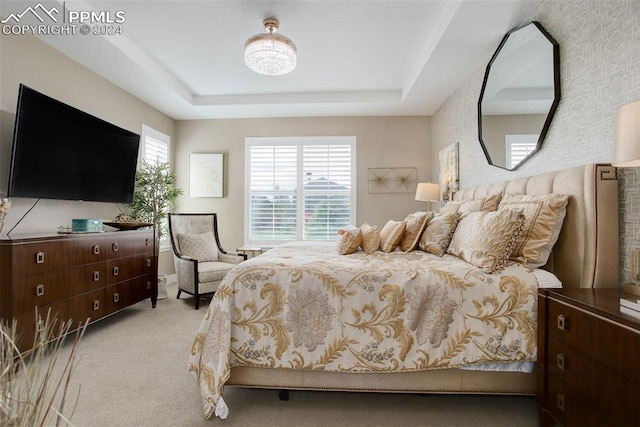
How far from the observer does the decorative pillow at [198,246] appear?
13.5ft

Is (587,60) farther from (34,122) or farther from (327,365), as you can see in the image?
(34,122)

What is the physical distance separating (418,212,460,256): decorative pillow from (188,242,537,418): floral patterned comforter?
660 mm

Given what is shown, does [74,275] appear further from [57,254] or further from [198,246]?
[198,246]

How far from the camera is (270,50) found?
281 centimetres

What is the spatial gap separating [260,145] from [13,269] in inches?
144

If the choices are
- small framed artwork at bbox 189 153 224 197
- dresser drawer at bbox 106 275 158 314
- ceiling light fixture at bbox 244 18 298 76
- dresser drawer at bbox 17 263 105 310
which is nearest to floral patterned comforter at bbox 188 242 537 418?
dresser drawer at bbox 17 263 105 310

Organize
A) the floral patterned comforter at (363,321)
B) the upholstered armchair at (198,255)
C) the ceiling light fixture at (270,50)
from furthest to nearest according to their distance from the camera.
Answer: the upholstered armchair at (198,255) → the ceiling light fixture at (270,50) → the floral patterned comforter at (363,321)

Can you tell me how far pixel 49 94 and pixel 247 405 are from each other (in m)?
3.22

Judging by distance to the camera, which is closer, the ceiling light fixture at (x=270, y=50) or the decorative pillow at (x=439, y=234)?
the decorative pillow at (x=439, y=234)

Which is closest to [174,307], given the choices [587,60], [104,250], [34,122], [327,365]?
[104,250]

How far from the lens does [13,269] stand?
219 cm

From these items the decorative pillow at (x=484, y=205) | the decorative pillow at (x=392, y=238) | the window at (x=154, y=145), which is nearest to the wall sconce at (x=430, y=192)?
the decorative pillow at (x=484, y=205)

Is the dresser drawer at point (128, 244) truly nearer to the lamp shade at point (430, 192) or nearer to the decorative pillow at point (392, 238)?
the decorative pillow at point (392, 238)

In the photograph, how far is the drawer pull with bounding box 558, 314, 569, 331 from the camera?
1.47m
